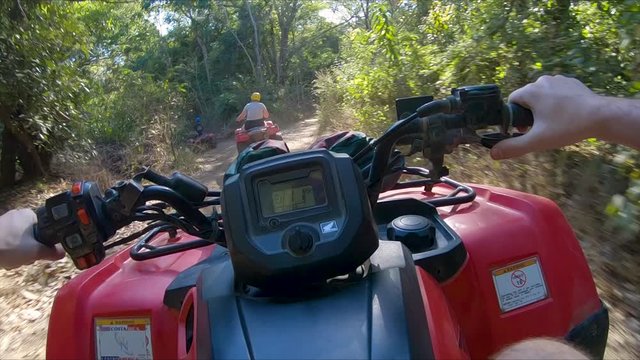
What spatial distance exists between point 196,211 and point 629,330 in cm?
225

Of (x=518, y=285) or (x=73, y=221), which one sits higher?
(x=73, y=221)

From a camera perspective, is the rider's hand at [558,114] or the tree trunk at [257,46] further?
the tree trunk at [257,46]

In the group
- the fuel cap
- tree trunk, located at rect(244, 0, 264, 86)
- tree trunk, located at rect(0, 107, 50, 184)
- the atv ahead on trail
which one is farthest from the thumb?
tree trunk, located at rect(244, 0, 264, 86)

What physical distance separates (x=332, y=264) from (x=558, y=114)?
2.22 ft

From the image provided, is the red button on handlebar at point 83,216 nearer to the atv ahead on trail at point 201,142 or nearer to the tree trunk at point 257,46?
the atv ahead on trail at point 201,142

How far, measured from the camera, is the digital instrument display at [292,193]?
1.14m

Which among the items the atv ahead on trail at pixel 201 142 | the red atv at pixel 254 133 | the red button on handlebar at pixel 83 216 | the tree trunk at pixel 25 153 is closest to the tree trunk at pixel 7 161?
the tree trunk at pixel 25 153

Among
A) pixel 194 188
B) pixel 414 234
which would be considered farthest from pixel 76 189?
pixel 414 234

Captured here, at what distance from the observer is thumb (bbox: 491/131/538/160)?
1344mm

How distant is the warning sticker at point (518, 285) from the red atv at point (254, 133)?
8.21 meters

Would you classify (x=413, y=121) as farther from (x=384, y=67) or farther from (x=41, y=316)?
(x=384, y=67)

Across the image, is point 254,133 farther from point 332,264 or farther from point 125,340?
point 332,264

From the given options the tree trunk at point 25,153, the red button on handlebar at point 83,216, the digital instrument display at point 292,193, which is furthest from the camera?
the tree trunk at point 25,153

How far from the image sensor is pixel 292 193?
3.79 ft
